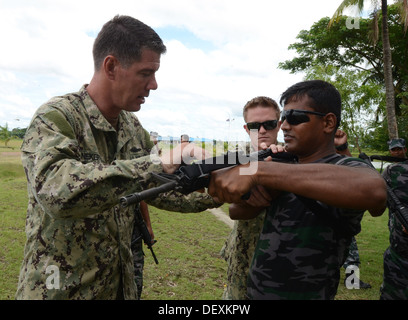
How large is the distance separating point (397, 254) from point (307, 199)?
3214 mm

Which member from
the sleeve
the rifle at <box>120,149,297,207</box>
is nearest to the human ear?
the sleeve

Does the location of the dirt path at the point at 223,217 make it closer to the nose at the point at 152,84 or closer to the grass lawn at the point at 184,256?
the grass lawn at the point at 184,256

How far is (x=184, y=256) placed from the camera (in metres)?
7.67

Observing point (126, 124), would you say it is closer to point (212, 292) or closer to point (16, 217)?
point (212, 292)

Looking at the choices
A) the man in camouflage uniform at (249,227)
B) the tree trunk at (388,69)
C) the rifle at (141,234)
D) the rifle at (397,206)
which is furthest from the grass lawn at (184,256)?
the tree trunk at (388,69)

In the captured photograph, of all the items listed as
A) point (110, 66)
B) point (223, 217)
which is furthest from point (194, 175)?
point (223, 217)

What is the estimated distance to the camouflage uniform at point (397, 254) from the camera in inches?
162

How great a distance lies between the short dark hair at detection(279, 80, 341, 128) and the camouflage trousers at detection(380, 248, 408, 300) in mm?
3030

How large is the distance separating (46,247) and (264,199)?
4.63ft

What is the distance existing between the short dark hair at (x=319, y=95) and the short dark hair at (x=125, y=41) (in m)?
0.99

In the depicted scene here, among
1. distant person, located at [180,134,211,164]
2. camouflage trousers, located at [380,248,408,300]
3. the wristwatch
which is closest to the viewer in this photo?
distant person, located at [180,134,211,164]

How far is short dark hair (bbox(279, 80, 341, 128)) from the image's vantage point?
2117 millimetres

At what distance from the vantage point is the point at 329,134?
2146mm

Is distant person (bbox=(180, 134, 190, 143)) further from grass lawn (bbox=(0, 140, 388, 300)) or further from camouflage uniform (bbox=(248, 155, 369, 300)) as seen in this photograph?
grass lawn (bbox=(0, 140, 388, 300))
